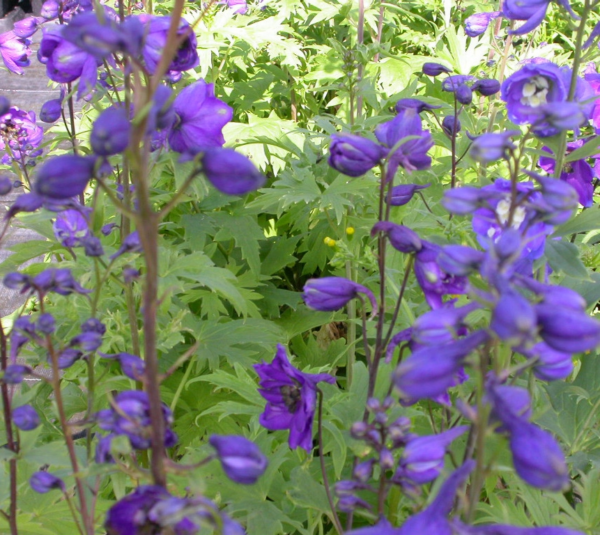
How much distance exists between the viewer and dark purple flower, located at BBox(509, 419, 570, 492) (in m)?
0.55

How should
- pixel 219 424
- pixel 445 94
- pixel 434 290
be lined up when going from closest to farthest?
pixel 434 290 < pixel 219 424 < pixel 445 94

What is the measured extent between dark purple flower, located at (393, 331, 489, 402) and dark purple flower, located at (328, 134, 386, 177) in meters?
0.49

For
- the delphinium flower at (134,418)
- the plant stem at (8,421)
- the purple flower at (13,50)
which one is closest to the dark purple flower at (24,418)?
the plant stem at (8,421)

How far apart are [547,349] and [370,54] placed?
192cm

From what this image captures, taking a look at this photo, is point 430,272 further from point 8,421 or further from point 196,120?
point 8,421

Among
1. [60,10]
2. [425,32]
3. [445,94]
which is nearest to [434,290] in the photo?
[60,10]

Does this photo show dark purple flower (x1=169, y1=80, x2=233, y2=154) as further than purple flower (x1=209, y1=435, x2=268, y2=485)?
Yes

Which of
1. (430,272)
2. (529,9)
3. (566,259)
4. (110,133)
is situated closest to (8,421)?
(110,133)

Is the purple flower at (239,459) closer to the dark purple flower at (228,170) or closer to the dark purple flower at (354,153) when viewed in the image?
the dark purple flower at (228,170)

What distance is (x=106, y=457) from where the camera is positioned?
895mm

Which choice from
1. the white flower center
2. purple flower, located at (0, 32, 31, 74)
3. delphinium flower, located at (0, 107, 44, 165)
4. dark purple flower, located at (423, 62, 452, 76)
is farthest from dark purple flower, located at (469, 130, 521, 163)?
purple flower, located at (0, 32, 31, 74)

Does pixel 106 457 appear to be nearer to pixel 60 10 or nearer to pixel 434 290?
pixel 434 290

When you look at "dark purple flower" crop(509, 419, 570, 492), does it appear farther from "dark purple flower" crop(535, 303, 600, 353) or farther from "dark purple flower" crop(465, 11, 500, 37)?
"dark purple flower" crop(465, 11, 500, 37)

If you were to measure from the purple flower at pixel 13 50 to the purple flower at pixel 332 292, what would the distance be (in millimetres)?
2066
